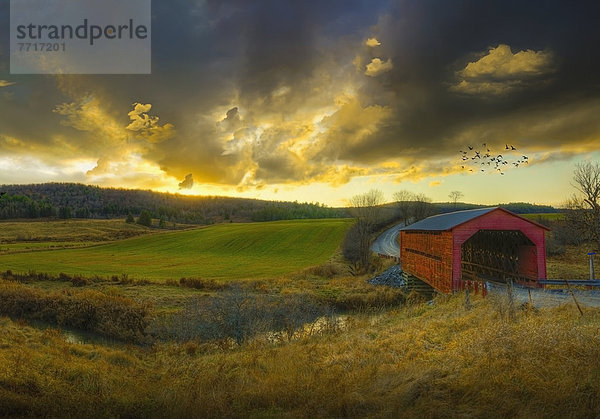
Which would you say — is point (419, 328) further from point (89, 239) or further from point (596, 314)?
point (89, 239)

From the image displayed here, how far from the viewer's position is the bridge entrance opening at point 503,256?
68.8 feet

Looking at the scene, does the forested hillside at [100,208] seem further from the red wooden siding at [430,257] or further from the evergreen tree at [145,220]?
the red wooden siding at [430,257]

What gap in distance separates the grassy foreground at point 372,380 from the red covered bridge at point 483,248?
6902 mm

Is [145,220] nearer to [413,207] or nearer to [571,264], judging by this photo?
[413,207]

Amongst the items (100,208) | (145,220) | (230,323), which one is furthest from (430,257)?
(100,208)

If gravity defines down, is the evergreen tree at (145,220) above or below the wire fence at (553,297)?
above

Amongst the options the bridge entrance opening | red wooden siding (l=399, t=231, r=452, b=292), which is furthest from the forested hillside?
the bridge entrance opening

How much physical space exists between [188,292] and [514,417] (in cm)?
2997

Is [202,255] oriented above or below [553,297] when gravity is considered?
below

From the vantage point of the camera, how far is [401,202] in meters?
83.2

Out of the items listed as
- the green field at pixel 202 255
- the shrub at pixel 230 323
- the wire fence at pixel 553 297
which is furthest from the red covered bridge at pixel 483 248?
the green field at pixel 202 255

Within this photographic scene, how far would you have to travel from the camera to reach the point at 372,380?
Answer: 816cm

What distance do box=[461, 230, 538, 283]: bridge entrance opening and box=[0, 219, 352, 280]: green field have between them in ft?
74.5

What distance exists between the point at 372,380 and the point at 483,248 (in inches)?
835
